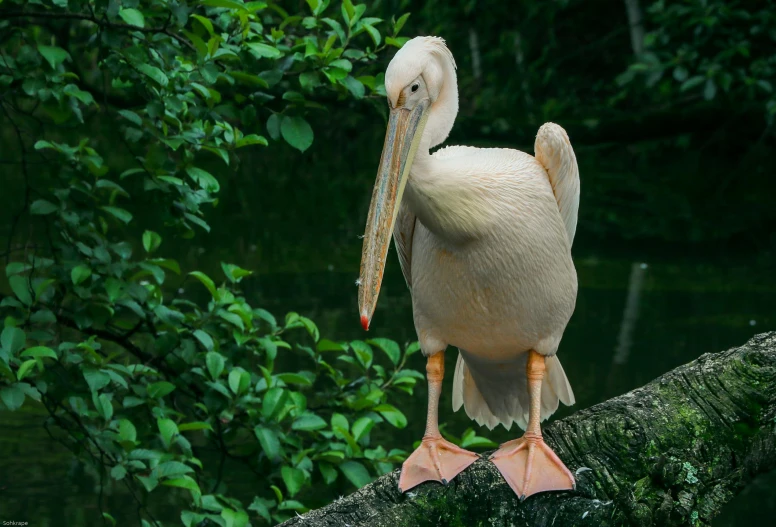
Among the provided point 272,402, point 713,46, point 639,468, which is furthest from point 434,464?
point 713,46

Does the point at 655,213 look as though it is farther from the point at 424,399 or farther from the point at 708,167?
the point at 424,399

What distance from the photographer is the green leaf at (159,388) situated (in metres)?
3.33

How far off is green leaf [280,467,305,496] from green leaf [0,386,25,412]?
2.88 feet

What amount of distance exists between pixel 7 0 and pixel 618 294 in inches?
221

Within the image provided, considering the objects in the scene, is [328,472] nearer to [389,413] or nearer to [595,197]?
[389,413]

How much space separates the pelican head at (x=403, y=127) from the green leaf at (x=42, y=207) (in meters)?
1.28

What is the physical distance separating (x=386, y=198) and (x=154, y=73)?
2.86 ft

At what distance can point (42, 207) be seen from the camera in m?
3.34

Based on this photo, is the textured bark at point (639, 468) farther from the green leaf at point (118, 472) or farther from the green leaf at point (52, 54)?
the green leaf at point (52, 54)

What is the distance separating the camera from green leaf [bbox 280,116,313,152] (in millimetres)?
3140

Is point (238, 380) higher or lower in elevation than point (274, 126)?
lower

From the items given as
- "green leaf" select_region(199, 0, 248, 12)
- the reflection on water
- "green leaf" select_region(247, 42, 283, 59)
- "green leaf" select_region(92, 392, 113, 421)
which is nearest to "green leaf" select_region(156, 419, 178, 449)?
"green leaf" select_region(92, 392, 113, 421)

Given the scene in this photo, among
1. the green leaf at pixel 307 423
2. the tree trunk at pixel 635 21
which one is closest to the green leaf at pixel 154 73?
the green leaf at pixel 307 423

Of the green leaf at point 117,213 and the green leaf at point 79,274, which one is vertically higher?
the green leaf at point 117,213
